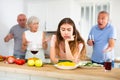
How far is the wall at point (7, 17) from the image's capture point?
13.4ft

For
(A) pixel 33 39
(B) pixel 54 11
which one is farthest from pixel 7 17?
(A) pixel 33 39

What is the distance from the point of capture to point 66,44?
201 cm

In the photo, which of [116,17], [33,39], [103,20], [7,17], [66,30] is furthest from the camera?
A: [7,17]

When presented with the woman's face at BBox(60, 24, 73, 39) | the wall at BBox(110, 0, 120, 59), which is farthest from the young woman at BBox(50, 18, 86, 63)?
the wall at BBox(110, 0, 120, 59)

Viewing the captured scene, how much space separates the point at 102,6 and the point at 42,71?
2414 mm

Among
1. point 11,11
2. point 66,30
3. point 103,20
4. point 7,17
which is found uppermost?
point 11,11

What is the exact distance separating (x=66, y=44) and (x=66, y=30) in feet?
0.43

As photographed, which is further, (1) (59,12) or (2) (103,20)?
(1) (59,12)

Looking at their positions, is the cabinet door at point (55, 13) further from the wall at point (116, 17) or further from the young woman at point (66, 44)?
the young woman at point (66, 44)

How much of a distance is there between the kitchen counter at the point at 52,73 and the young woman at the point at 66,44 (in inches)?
12.2

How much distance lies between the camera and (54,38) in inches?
79.4

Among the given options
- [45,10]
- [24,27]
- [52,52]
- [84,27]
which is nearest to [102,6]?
[84,27]

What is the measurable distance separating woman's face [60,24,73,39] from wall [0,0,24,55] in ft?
7.55

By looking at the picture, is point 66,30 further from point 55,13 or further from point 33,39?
point 55,13
